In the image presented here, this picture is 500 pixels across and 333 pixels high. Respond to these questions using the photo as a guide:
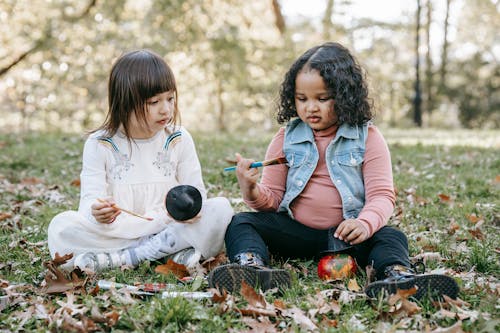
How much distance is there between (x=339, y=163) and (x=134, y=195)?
1.17 metres

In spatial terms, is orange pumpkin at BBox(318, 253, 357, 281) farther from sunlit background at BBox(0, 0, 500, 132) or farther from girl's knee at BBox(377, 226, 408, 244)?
sunlit background at BBox(0, 0, 500, 132)

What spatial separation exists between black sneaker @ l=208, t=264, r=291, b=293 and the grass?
0.20 feet

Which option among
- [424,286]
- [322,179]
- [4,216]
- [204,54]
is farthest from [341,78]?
[204,54]

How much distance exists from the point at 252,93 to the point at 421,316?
1939 centimetres

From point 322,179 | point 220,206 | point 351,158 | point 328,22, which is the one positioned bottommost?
point 220,206

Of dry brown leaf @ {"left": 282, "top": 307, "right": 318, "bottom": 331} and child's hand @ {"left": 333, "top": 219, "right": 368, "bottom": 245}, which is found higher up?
child's hand @ {"left": 333, "top": 219, "right": 368, "bottom": 245}

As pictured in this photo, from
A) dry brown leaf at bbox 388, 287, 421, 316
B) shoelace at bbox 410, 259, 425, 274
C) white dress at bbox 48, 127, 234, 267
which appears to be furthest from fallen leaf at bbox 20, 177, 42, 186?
dry brown leaf at bbox 388, 287, 421, 316

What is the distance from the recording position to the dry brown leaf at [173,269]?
3.01 m

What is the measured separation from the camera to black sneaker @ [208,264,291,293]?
8.37 feet

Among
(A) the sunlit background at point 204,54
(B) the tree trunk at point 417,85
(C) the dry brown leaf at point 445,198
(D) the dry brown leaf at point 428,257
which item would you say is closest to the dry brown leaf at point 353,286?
(D) the dry brown leaf at point 428,257

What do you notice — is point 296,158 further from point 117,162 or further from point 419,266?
point 117,162

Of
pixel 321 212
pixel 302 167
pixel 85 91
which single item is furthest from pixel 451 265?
pixel 85 91

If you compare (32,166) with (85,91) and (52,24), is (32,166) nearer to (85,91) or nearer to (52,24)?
(52,24)

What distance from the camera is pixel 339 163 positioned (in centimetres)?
314
